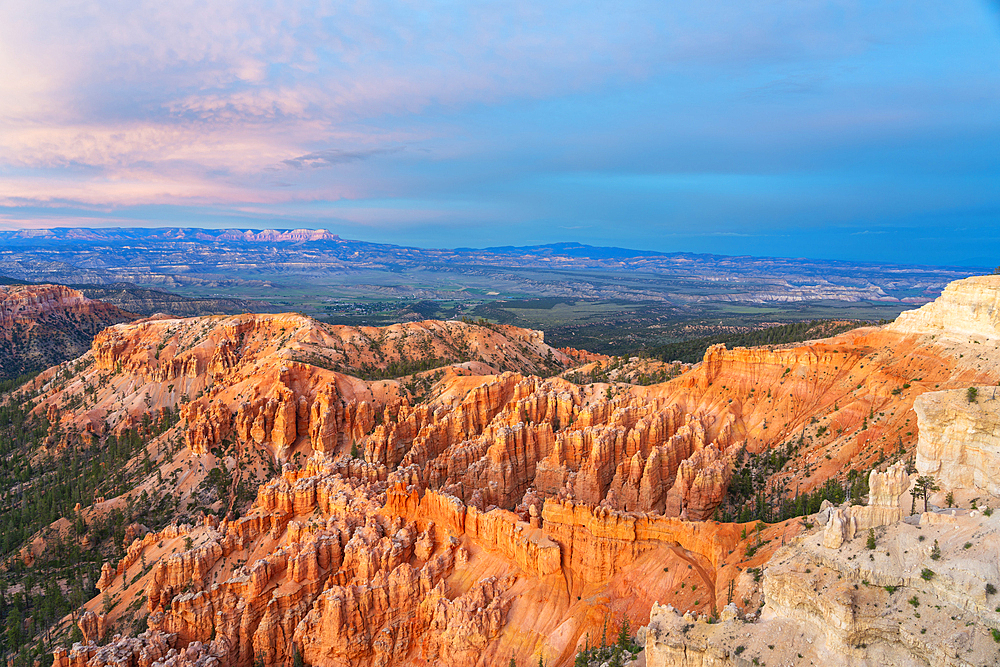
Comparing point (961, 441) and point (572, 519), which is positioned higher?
point (961, 441)

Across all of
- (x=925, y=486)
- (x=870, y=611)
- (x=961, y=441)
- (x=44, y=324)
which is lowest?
(x=44, y=324)

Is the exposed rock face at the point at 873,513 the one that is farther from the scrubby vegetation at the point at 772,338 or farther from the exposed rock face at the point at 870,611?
the scrubby vegetation at the point at 772,338

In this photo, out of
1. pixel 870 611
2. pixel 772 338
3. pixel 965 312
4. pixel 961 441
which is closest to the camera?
pixel 870 611

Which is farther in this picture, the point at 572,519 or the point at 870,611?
the point at 572,519

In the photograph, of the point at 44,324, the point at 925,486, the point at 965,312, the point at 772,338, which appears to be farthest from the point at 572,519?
the point at 44,324

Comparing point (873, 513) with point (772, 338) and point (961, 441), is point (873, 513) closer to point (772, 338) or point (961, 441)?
point (961, 441)

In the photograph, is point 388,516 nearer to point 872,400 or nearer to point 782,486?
point 782,486

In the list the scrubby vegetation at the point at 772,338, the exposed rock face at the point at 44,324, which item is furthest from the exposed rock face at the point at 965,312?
the exposed rock face at the point at 44,324
